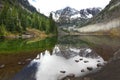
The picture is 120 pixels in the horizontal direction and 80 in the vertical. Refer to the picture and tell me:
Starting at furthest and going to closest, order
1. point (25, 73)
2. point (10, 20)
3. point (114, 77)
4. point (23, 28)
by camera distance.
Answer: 1. point (23, 28)
2. point (10, 20)
3. point (25, 73)
4. point (114, 77)

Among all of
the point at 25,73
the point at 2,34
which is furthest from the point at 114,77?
the point at 2,34

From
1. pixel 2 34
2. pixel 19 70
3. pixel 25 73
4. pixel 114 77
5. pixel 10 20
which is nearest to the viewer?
pixel 114 77

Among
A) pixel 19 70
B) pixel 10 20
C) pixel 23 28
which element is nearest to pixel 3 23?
pixel 10 20

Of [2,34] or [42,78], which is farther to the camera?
[2,34]

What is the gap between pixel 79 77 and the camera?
29.5m

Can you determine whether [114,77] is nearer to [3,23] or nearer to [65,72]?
[65,72]

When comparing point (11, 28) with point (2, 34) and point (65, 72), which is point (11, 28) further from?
point (65, 72)

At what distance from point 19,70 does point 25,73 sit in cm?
257

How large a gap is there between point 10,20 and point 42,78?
126 metres

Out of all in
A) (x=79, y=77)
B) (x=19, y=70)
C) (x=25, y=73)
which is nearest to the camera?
(x=79, y=77)

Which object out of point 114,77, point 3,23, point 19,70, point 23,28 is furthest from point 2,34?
point 114,77

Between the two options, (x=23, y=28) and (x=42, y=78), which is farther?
(x=23, y=28)

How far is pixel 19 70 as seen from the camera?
34.8 m

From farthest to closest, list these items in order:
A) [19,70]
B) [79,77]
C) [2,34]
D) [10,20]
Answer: [10,20]
[2,34]
[19,70]
[79,77]
